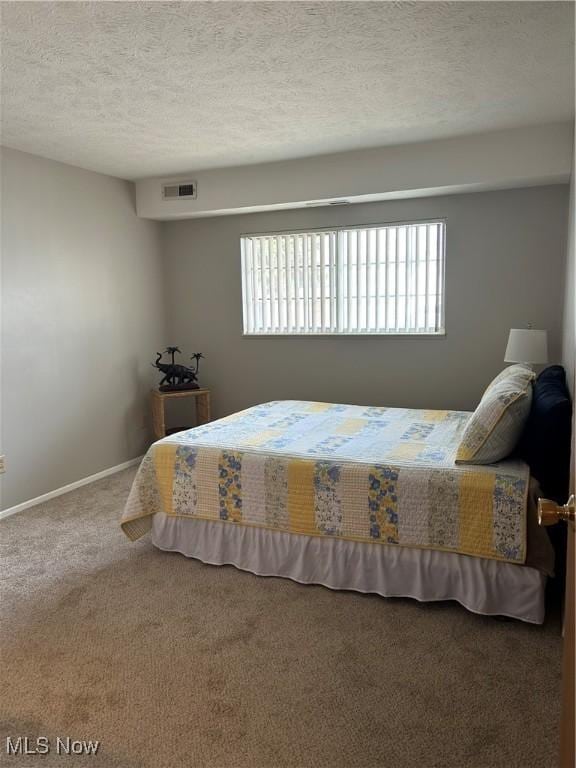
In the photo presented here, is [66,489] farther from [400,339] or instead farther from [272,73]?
[272,73]

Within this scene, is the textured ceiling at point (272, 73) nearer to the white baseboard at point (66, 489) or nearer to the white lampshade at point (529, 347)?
the white lampshade at point (529, 347)

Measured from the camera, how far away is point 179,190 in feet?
15.3

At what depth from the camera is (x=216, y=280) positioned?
16.8 feet

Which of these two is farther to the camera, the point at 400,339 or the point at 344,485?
the point at 400,339

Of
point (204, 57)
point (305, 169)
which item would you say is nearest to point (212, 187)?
point (305, 169)

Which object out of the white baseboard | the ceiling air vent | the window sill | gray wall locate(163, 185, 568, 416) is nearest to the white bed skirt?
the white baseboard

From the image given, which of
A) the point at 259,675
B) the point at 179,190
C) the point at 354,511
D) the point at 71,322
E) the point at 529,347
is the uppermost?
the point at 179,190

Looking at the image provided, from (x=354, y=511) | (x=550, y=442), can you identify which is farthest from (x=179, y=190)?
(x=550, y=442)

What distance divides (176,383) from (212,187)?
1742 mm

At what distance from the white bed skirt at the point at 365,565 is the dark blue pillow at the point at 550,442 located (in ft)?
1.28

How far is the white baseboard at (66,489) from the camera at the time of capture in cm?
376

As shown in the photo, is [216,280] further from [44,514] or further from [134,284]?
[44,514]

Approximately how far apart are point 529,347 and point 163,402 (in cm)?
301

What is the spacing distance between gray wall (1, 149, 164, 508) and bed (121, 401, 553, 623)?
4.50 ft
